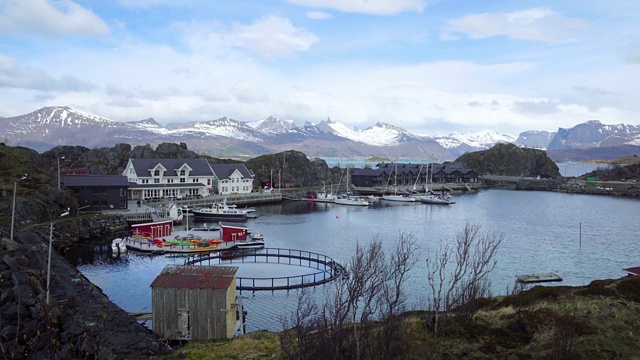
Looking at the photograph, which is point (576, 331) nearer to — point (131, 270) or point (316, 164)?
point (131, 270)

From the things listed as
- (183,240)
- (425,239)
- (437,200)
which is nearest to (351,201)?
(437,200)

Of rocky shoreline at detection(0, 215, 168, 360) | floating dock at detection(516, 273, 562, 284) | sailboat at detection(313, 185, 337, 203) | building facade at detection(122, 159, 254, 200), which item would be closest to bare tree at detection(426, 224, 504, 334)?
floating dock at detection(516, 273, 562, 284)

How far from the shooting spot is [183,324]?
24516 mm

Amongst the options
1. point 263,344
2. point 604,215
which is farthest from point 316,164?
point 263,344

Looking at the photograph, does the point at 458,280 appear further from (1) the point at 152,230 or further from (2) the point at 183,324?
(1) the point at 152,230

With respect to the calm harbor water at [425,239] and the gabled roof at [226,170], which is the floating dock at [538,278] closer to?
the calm harbor water at [425,239]

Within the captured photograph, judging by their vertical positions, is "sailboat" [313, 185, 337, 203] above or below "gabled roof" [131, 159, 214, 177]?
below

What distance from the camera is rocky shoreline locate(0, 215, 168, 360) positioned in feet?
60.4

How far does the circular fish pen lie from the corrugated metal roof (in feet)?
32.8

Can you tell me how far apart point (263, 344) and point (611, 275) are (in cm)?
3473

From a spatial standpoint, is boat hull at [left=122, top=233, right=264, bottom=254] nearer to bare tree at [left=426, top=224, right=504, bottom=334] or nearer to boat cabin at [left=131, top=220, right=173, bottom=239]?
boat cabin at [left=131, top=220, right=173, bottom=239]

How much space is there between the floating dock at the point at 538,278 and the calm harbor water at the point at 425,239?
770 millimetres

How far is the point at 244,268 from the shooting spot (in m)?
43.4

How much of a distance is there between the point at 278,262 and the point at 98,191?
113ft
